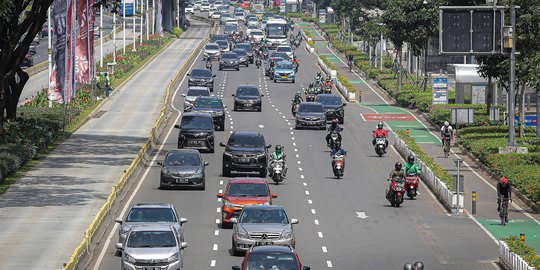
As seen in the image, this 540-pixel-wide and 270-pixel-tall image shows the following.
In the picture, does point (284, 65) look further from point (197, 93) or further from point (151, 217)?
point (151, 217)

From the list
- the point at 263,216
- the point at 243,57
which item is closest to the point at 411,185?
the point at 263,216

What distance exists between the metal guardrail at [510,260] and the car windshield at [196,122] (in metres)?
28.4

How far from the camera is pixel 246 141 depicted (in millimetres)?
56969

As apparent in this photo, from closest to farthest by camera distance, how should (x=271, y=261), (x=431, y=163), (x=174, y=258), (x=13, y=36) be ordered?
(x=271, y=261) < (x=174, y=258) < (x=431, y=163) < (x=13, y=36)

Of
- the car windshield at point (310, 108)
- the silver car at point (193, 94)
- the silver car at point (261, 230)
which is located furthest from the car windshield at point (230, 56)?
the silver car at point (261, 230)

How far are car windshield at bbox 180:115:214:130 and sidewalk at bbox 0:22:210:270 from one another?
2865 millimetres

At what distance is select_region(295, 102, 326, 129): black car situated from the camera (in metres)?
75.4

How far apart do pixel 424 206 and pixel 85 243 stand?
16621mm

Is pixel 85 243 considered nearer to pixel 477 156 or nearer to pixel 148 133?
pixel 477 156

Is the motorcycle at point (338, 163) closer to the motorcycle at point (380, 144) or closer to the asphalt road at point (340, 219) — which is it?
the asphalt road at point (340, 219)

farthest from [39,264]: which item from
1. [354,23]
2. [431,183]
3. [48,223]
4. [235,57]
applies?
[354,23]

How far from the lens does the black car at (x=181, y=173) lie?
51469 mm

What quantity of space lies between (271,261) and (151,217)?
8.45m

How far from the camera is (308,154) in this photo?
65250 millimetres
